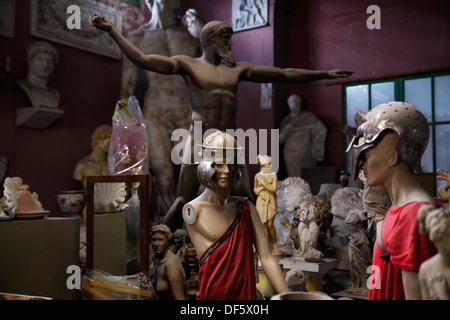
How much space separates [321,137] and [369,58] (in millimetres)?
1321

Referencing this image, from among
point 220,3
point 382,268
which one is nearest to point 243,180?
point 382,268

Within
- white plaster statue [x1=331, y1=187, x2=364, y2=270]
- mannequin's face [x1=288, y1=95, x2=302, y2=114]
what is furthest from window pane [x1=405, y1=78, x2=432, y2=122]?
white plaster statue [x1=331, y1=187, x2=364, y2=270]

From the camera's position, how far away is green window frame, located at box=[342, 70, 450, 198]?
607 centimetres

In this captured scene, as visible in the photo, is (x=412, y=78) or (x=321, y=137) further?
(x=321, y=137)

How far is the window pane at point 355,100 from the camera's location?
6734 millimetres

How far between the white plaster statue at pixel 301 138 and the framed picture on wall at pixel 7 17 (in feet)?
12.9

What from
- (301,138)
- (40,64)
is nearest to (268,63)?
(301,138)

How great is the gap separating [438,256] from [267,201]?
304 cm

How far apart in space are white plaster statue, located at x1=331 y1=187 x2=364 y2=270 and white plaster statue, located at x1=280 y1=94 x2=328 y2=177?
219cm

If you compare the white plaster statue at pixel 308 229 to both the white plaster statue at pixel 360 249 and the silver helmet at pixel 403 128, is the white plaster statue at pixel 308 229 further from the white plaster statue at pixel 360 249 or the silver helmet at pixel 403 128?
the silver helmet at pixel 403 128

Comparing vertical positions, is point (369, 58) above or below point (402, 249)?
above

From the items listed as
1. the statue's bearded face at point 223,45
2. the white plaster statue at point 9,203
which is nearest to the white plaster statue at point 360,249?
the statue's bearded face at point 223,45

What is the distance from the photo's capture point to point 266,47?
717cm
